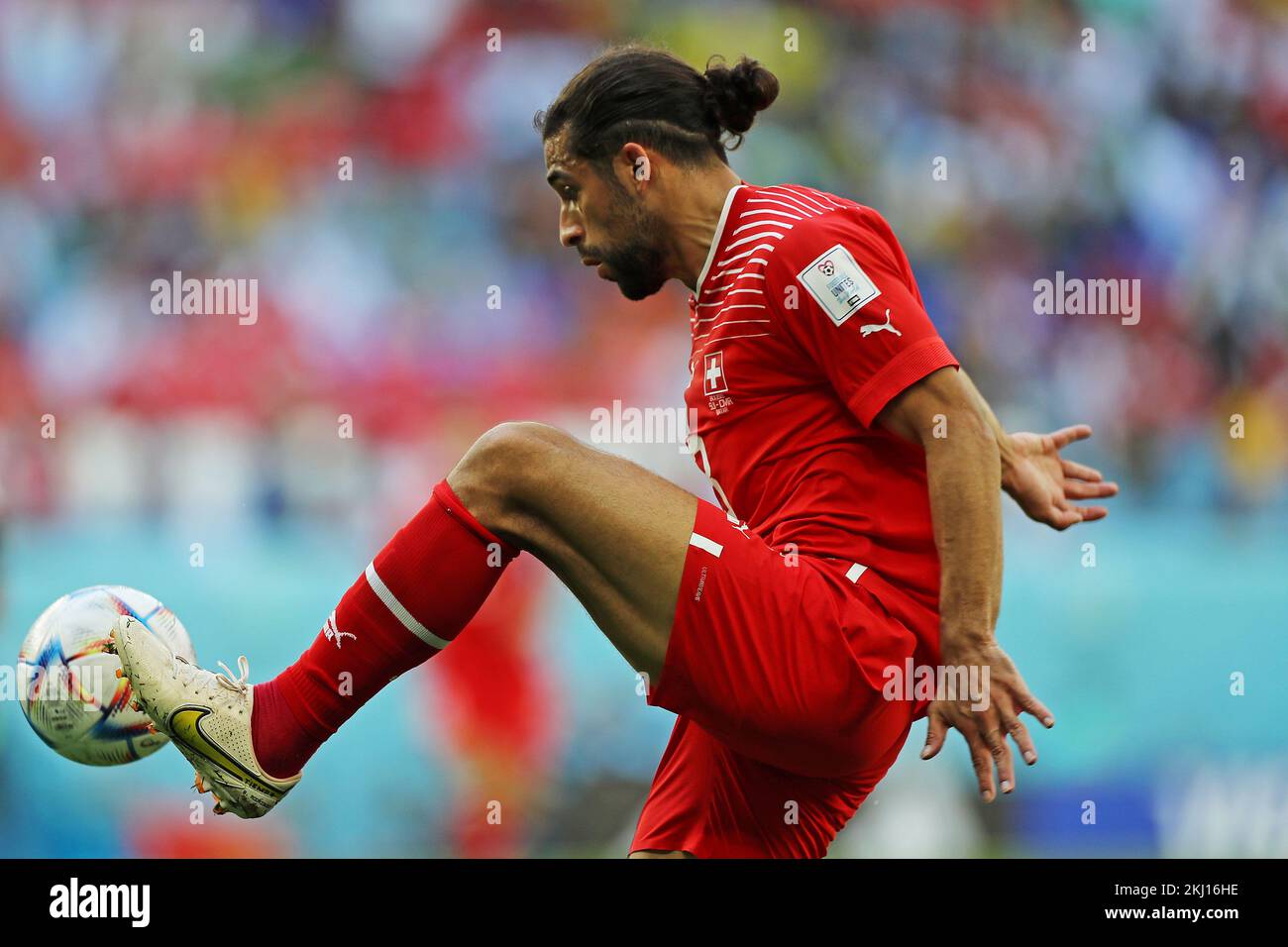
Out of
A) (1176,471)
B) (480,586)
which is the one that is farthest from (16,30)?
(1176,471)

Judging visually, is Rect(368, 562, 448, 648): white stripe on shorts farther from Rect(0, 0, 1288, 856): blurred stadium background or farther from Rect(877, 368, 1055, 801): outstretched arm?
Rect(0, 0, 1288, 856): blurred stadium background

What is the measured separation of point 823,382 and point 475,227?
3991 mm

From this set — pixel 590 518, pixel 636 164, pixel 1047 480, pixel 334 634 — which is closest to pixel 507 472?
pixel 590 518

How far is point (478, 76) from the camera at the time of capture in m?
6.67

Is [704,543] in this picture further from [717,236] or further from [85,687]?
[85,687]

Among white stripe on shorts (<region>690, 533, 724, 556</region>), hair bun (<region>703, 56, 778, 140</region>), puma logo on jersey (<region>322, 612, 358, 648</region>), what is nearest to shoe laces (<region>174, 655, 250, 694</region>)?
puma logo on jersey (<region>322, 612, 358, 648</region>)

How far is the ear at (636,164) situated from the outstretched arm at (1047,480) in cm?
84

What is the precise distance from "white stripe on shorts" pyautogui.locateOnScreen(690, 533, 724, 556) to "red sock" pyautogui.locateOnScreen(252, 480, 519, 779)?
329 mm

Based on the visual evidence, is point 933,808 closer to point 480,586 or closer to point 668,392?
point 668,392

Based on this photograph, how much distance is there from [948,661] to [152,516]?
14.4ft

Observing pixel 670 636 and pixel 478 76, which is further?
pixel 478 76

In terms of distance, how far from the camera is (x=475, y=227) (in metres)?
6.59

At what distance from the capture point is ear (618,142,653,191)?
3076mm

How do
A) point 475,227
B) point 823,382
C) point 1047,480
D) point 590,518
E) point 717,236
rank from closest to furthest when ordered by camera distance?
point 590,518
point 823,382
point 717,236
point 1047,480
point 475,227
